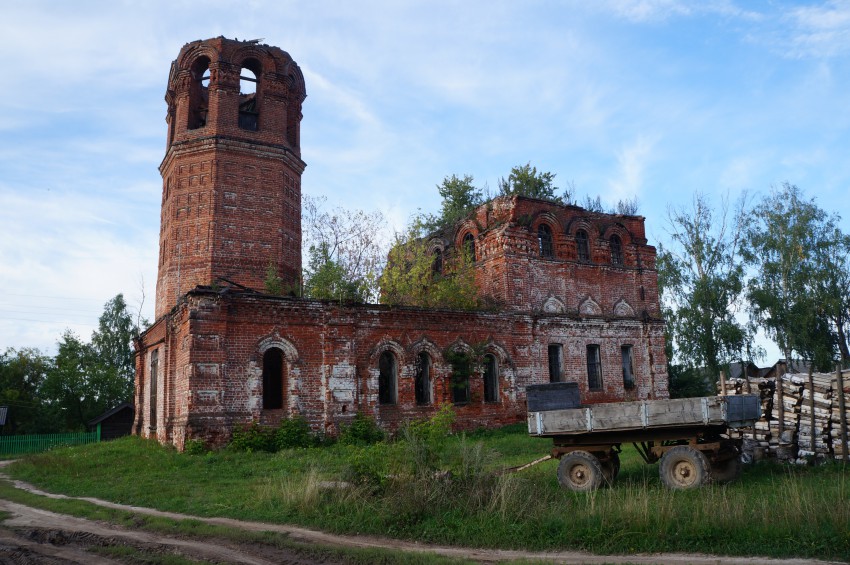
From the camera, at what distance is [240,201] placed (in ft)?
73.7

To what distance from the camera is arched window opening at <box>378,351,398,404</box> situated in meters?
19.6

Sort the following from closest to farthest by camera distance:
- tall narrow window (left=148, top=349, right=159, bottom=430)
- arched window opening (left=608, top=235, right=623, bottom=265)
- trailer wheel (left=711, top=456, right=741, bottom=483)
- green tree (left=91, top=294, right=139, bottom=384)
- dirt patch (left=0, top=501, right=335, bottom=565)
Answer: dirt patch (left=0, top=501, right=335, bottom=565) < trailer wheel (left=711, top=456, right=741, bottom=483) < tall narrow window (left=148, top=349, right=159, bottom=430) < arched window opening (left=608, top=235, right=623, bottom=265) < green tree (left=91, top=294, right=139, bottom=384)

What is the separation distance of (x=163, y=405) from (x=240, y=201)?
7.49m

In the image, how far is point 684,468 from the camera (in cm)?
1065

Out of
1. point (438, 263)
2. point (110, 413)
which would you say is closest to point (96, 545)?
point (438, 263)

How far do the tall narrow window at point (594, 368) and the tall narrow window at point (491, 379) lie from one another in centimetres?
437

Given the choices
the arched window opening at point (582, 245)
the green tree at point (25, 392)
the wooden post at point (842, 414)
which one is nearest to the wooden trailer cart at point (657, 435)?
the wooden post at point (842, 414)

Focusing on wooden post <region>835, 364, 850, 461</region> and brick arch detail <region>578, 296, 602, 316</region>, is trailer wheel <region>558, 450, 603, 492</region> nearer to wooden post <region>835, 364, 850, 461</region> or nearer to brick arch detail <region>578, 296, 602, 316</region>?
wooden post <region>835, 364, 850, 461</region>

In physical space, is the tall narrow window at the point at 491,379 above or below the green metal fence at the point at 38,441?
above

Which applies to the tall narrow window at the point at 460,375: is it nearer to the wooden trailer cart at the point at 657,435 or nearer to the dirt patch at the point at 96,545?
the wooden trailer cart at the point at 657,435

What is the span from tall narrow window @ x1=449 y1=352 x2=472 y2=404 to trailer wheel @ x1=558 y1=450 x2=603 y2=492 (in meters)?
8.95

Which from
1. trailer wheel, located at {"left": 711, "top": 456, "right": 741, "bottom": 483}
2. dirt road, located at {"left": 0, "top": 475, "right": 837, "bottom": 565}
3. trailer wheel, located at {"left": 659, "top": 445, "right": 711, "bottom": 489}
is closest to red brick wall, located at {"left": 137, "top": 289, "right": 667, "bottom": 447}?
dirt road, located at {"left": 0, "top": 475, "right": 837, "bottom": 565}

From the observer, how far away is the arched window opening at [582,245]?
2545 centimetres

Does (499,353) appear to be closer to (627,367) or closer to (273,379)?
(627,367)
